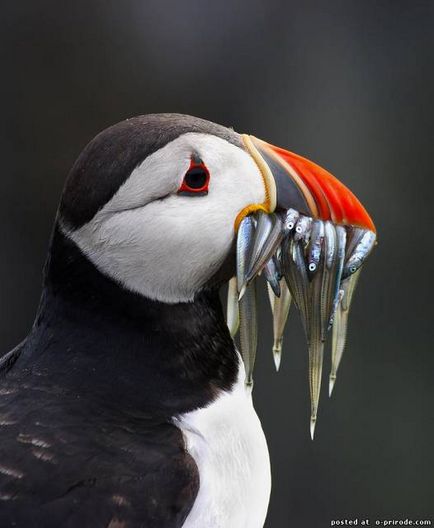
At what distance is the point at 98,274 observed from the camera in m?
1.70

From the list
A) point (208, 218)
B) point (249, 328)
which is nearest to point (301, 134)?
point (249, 328)

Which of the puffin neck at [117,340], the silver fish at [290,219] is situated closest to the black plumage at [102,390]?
the puffin neck at [117,340]

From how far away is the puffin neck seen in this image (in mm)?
1710

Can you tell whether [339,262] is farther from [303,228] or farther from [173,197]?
[173,197]

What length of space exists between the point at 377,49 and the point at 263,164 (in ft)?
12.3

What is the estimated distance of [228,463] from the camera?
1713 millimetres

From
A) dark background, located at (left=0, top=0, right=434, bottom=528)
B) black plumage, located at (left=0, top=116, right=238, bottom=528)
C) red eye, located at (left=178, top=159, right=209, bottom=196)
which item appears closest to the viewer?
black plumage, located at (left=0, top=116, right=238, bottom=528)

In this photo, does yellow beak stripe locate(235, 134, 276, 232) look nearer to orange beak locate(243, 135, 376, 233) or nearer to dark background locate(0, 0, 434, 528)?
orange beak locate(243, 135, 376, 233)

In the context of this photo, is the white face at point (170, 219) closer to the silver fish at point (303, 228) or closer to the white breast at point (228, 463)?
the silver fish at point (303, 228)

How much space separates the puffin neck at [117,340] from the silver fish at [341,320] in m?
0.20

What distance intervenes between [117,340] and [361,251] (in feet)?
1.32

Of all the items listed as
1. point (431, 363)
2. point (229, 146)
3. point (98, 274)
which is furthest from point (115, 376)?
point (431, 363)

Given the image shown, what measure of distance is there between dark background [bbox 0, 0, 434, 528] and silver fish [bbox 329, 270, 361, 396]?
2594 millimetres

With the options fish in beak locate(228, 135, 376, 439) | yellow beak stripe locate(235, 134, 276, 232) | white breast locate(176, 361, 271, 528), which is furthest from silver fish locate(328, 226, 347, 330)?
white breast locate(176, 361, 271, 528)
